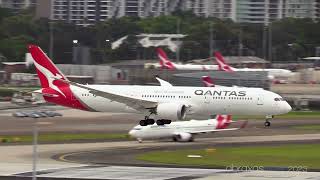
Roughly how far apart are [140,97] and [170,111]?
4.80m

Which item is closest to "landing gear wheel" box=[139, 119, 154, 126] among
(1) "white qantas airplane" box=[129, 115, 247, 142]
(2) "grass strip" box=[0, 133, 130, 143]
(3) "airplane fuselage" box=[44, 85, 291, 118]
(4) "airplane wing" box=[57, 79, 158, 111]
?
(1) "white qantas airplane" box=[129, 115, 247, 142]

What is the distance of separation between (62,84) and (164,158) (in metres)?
24.4

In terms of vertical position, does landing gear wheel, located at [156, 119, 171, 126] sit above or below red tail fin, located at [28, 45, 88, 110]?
below

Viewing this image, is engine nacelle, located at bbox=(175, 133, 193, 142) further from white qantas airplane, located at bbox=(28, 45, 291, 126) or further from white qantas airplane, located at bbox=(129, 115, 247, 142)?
white qantas airplane, located at bbox=(28, 45, 291, 126)

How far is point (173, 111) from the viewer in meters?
85.5

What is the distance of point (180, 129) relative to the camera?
85125mm

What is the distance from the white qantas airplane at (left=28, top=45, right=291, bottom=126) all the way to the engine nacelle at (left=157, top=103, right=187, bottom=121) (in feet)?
0.33

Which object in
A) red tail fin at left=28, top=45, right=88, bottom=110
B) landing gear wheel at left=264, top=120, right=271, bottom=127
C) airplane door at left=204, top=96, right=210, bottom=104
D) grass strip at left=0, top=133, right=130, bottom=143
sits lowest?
landing gear wheel at left=264, top=120, right=271, bottom=127

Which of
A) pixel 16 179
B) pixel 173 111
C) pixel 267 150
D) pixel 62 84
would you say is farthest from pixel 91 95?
pixel 16 179

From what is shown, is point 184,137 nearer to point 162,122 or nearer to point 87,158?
point 162,122

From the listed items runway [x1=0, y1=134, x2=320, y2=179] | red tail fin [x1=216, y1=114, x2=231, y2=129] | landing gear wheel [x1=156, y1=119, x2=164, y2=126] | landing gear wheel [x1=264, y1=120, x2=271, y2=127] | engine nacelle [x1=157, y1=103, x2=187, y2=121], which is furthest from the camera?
landing gear wheel [x1=264, y1=120, x2=271, y2=127]

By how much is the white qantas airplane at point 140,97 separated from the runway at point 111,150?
3296 mm

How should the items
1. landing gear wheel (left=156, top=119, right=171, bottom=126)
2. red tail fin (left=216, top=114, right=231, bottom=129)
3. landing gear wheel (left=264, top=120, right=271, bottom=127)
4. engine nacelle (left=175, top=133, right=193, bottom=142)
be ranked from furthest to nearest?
landing gear wheel (left=264, top=120, right=271, bottom=127) → red tail fin (left=216, top=114, right=231, bottom=129) → landing gear wheel (left=156, top=119, right=171, bottom=126) → engine nacelle (left=175, top=133, right=193, bottom=142)

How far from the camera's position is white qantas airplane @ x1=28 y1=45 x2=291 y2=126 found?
87.7m
